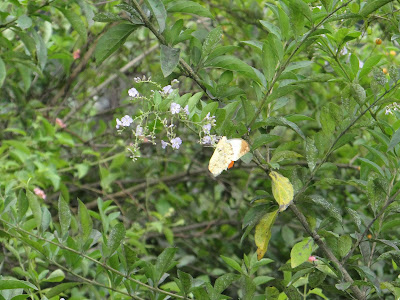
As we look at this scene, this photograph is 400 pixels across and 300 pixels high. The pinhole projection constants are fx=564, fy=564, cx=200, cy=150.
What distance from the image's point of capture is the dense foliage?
108cm

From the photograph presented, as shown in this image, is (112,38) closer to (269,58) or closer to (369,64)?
(269,58)

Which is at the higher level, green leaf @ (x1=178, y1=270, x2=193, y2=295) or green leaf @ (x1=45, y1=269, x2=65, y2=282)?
green leaf @ (x1=178, y1=270, x2=193, y2=295)

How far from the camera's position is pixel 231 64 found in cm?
→ 111

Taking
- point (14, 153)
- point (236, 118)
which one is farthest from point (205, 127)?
point (14, 153)

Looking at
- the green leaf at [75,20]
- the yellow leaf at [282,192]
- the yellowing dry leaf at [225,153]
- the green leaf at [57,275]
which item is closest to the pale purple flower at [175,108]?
the yellowing dry leaf at [225,153]

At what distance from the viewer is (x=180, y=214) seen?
2.86 m

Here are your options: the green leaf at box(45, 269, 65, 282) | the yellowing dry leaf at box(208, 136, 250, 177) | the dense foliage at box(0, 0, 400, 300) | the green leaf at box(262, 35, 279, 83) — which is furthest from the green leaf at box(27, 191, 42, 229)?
the green leaf at box(262, 35, 279, 83)

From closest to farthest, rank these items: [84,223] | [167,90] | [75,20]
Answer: [167,90] < [84,223] < [75,20]

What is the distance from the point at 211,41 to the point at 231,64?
0.21 feet

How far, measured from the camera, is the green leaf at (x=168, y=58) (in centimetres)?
100

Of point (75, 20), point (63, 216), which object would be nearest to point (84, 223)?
point (63, 216)

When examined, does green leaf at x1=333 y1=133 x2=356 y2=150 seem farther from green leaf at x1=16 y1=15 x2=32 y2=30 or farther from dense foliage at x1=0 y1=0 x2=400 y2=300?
green leaf at x1=16 y1=15 x2=32 y2=30

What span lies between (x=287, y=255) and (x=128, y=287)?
132cm

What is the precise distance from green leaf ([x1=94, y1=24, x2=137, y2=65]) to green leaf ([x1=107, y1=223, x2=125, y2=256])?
13.2 inches
